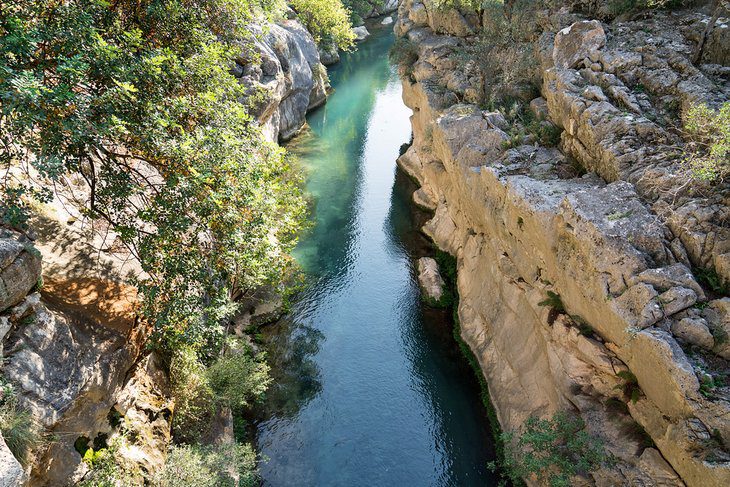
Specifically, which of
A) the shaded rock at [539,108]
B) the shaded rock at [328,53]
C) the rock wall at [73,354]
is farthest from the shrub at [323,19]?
the rock wall at [73,354]

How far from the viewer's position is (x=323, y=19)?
53094mm

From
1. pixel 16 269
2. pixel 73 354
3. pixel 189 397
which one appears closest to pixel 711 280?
pixel 189 397

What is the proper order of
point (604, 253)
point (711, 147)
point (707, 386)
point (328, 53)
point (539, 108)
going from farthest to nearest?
point (328, 53) → point (539, 108) → point (604, 253) → point (711, 147) → point (707, 386)


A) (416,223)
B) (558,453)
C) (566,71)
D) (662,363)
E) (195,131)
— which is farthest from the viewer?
(416,223)

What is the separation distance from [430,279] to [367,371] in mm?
6356

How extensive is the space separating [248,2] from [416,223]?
16804 millimetres

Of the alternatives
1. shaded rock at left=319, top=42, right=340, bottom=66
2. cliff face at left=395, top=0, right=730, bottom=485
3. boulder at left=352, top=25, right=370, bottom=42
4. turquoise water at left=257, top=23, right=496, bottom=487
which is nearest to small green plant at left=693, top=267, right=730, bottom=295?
cliff face at left=395, top=0, right=730, bottom=485

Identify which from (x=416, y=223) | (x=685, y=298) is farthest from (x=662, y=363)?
→ (x=416, y=223)

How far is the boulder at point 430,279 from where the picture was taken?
79.2 feet

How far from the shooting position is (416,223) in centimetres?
3055

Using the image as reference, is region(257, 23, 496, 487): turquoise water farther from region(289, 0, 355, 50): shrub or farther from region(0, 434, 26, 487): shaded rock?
region(289, 0, 355, 50): shrub

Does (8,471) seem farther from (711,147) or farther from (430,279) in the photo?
(430,279)

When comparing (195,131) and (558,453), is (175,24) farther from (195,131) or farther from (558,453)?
(558,453)

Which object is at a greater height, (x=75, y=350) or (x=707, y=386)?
(x=75, y=350)
